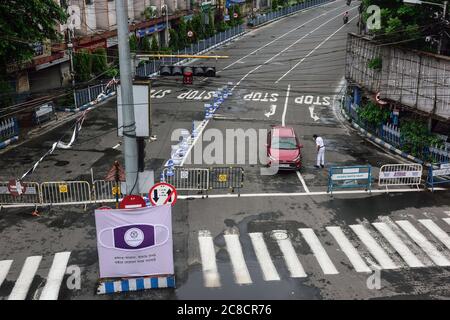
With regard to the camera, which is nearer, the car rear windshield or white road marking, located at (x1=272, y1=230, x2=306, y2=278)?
white road marking, located at (x1=272, y1=230, x2=306, y2=278)

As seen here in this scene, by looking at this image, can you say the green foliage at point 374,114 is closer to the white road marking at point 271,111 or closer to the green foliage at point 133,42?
the white road marking at point 271,111

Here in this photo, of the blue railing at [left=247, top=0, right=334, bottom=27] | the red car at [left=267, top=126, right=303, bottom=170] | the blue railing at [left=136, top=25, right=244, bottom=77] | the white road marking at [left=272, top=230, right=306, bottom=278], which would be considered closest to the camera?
the white road marking at [left=272, top=230, right=306, bottom=278]

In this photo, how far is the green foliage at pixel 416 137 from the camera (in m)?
23.8

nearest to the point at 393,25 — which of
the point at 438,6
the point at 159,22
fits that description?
the point at 438,6

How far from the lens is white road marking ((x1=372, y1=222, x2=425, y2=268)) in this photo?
49.3ft

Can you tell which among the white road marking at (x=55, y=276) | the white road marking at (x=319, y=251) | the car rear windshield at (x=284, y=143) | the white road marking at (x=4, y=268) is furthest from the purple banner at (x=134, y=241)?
the car rear windshield at (x=284, y=143)

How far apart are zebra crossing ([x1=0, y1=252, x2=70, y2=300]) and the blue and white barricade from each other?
4.37 ft

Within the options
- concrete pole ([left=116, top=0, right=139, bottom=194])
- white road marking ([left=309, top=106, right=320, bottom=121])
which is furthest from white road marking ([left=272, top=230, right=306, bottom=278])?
white road marking ([left=309, top=106, right=320, bottom=121])

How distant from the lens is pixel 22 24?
24.2m

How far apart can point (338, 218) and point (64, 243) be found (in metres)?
9.73

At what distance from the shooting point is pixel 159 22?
54500mm

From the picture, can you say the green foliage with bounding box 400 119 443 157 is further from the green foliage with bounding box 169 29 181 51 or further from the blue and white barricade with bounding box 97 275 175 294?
the green foliage with bounding box 169 29 181 51

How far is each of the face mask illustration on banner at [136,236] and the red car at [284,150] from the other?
403 inches

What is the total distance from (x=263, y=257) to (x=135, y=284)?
4.13 meters
